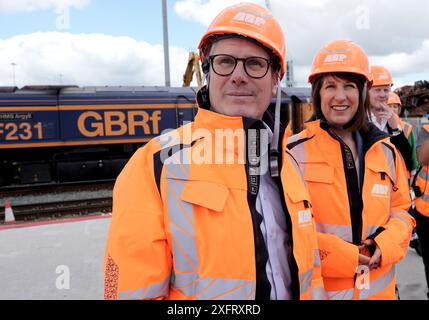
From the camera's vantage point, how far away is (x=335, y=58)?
72.4 inches

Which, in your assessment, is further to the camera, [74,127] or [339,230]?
[74,127]

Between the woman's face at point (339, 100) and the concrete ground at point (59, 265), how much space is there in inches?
85.5

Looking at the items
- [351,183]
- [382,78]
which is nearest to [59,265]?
[351,183]

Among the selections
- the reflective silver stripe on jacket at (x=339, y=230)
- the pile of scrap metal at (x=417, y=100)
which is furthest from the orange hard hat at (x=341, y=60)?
the pile of scrap metal at (x=417, y=100)

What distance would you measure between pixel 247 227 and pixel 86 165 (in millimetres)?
9509

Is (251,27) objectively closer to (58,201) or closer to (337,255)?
(337,255)

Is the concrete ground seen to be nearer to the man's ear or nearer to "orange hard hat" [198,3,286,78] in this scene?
the man's ear

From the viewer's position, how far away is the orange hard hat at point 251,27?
3.97 ft

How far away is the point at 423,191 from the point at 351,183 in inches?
59.7

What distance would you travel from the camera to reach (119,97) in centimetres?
986

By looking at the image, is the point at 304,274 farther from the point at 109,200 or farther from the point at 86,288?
the point at 109,200

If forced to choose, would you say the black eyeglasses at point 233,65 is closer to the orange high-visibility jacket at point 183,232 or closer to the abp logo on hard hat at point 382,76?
the orange high-visibility jacket at point 183,232

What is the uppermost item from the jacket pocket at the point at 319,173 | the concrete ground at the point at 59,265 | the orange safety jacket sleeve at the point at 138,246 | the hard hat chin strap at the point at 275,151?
the hard hat chin strap at the point at 275,151
